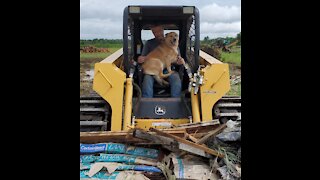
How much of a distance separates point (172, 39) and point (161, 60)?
252 millimetres

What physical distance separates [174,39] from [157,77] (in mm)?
421

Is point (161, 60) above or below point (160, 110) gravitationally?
above

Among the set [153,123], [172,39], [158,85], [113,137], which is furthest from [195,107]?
[113,137]

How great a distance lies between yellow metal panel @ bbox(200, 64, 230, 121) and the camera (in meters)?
3.58

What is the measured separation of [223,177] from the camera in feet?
8.50

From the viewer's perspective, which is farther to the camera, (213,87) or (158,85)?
(158,85)

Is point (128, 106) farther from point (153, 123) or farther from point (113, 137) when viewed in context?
point (113, 137)

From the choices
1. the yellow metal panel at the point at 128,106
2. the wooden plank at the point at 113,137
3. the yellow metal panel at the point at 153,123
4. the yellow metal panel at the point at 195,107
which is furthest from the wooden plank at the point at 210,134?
the yellow metal panel at the point at 128,106

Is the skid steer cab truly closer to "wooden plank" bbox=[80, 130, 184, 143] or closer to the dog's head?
the dog's head

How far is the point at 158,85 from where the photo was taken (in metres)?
4.07

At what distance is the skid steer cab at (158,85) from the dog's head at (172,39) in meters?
0.13
